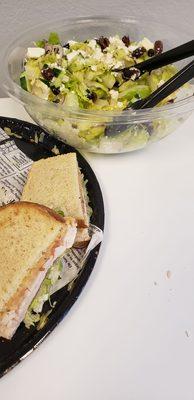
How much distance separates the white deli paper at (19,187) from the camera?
768mm

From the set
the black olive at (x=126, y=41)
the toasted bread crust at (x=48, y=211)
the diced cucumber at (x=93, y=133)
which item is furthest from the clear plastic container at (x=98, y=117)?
the toasted bread crust at (x=48, y=211)

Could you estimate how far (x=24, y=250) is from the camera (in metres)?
0.75

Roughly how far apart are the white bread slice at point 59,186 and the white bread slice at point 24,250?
0.05m

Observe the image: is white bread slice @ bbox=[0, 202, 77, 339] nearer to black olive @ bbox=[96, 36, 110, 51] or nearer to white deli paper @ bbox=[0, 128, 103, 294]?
white deli paper @ bbox=[0, 128, 103, 294]

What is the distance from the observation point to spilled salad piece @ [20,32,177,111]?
1.00 m

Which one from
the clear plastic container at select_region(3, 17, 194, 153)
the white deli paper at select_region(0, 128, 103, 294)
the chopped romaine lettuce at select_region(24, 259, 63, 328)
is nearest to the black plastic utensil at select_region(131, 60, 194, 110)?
the clear plastic container at select_region(3, 17, 194, 153)

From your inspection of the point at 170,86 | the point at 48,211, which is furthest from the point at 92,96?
the point at 48,211

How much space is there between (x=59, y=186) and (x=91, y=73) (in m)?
→ 0.32

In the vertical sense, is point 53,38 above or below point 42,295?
above

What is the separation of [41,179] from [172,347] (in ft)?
1.38

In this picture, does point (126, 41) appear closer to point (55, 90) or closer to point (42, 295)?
point (55, 90)

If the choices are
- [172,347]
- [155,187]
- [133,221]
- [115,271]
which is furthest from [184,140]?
[172,347]

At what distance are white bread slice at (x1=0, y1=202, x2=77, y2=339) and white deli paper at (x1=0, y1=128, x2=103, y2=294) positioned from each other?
0.03m

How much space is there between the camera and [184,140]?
109 cm
